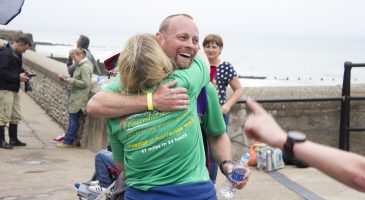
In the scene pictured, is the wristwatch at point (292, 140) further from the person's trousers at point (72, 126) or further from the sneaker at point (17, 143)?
the sneaker at point (17, 143)

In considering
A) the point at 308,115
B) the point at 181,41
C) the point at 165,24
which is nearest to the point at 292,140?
the point at 181,41

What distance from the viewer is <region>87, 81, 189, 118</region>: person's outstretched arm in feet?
9.03

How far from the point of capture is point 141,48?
2764 millimetres

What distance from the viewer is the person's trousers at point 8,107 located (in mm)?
9055

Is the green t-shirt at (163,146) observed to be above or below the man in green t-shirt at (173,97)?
below

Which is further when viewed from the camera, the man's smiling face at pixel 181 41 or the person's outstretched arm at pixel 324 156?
the man's smiling face at pixel 181 41

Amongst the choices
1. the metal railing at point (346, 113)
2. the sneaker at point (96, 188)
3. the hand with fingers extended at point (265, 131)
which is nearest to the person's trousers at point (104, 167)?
the sneaker at point (96, 188)

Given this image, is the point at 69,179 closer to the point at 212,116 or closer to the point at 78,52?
the point at 78,52

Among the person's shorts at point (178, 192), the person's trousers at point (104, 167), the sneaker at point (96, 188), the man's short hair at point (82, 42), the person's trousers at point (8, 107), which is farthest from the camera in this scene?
the man's short hair at point (82, 42)

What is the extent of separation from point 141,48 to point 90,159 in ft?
19.8

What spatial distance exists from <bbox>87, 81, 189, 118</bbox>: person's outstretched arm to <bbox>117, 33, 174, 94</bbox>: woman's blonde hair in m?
0.06

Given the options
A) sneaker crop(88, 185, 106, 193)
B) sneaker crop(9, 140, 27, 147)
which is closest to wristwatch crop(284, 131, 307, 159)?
sneaker crop(88, 185, 106, 193)

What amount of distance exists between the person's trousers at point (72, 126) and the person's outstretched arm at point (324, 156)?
7914mm

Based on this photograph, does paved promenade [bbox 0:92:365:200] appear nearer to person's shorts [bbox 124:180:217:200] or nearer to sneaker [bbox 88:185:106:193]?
sneaker [bbox 88:185:106:193]
